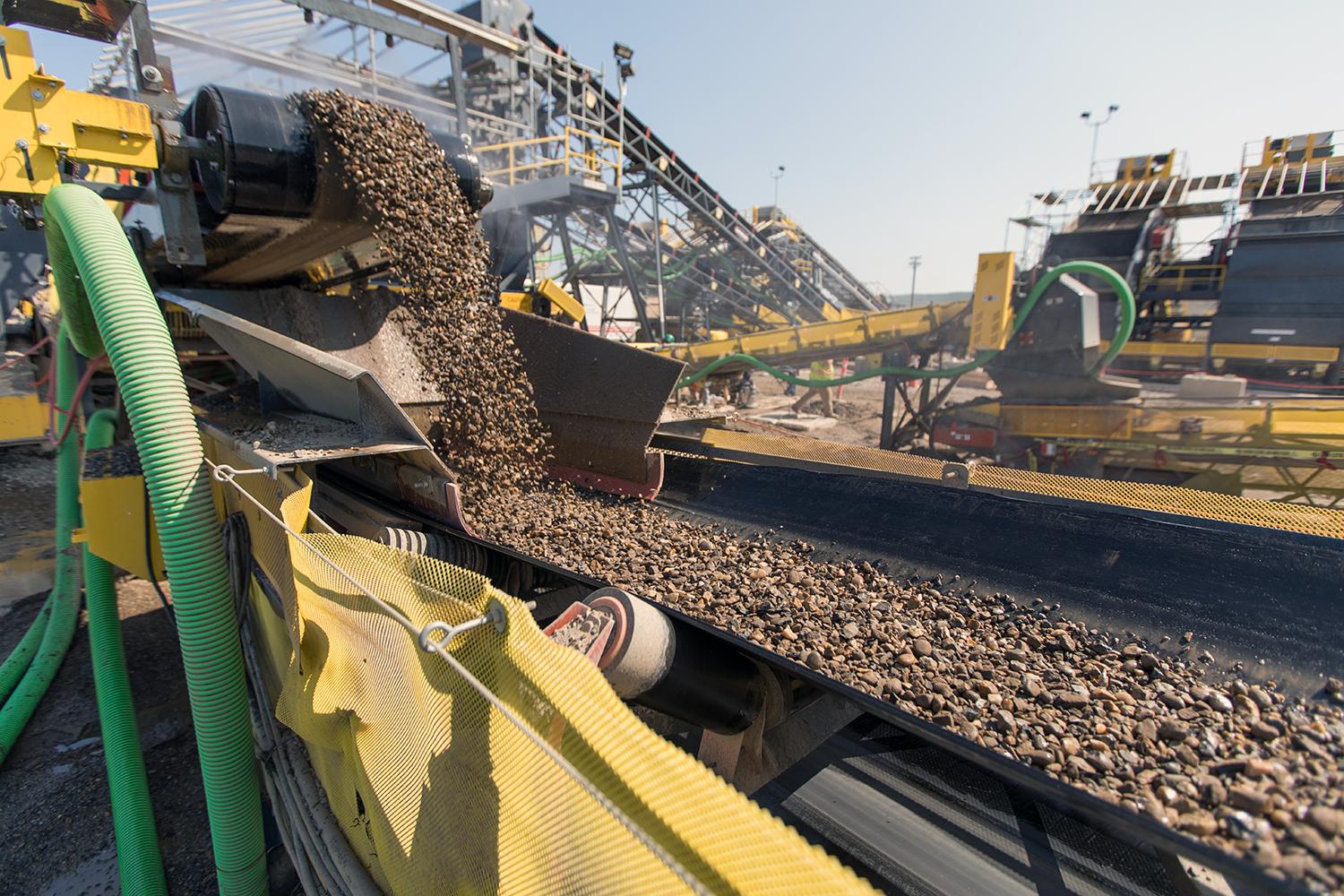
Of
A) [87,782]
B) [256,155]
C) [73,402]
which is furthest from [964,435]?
[73,402]

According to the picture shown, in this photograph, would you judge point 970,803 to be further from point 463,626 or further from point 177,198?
point 177,198

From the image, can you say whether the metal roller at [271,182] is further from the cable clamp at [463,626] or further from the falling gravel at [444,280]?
the cable clamp at [463,626]

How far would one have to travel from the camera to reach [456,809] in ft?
3.90

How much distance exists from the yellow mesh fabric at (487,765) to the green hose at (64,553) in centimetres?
323

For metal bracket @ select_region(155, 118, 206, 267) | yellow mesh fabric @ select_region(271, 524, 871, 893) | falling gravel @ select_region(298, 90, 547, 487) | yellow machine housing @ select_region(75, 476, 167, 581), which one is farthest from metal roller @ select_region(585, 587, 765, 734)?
metal bracket @ select_region(155, 118, 206, 267)

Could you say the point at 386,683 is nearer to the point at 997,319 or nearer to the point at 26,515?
the point at 26,515

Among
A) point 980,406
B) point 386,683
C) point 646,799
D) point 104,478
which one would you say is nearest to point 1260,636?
point 646,799

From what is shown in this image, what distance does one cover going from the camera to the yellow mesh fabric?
30.2 inches

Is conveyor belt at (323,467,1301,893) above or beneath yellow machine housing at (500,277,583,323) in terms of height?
beneath

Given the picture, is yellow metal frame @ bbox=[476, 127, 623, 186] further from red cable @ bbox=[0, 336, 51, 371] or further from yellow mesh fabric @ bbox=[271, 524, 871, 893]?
yellow mesh fabric @ bbox=[271, 524, 871, 893]

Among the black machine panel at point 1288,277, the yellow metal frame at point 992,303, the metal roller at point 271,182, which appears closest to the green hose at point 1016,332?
the yellow metal frame at point 992,303

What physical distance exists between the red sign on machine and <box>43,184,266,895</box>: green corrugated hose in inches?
282

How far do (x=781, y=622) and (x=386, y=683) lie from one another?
3.61 feet

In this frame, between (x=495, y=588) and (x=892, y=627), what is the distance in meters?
1.16
